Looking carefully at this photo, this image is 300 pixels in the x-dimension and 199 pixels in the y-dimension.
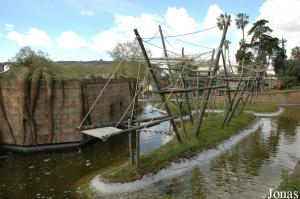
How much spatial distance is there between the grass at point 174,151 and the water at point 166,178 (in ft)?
3.07

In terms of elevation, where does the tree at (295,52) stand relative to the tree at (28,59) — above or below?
above

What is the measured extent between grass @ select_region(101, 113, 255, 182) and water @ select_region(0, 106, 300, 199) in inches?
36.9

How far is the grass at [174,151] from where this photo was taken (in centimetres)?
1516

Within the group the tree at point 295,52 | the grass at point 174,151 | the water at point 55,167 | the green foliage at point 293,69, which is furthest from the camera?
the tree at point 295,52

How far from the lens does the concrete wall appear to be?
171 ft

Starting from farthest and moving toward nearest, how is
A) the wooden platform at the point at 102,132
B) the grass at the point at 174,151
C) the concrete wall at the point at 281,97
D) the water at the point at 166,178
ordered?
the concrete wall at the point at 281,97
the grass at the point at 174,151
the water at the point at 166,178
the wooden platform at the point at 102,132

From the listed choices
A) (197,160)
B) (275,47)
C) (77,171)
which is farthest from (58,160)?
(275,47)

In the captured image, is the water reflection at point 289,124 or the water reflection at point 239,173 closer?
the water reflection at point 239,173

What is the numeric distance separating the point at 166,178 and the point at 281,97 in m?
41.7

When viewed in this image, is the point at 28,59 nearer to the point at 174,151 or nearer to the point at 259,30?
the point at 174,151

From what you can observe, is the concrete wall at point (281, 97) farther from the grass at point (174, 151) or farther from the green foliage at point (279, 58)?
the grass at point (174, 151)

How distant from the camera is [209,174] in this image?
53.5 feet

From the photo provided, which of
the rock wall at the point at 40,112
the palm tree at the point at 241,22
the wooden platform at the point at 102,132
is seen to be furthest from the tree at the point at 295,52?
the wooden platform at the point at 102,132

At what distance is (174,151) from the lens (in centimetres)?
1842
